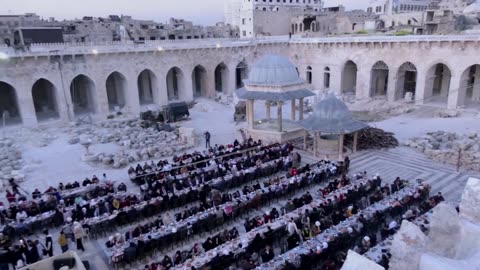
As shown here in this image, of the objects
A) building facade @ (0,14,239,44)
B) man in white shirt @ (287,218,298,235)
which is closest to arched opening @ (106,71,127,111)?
building facade @ (0,14,239,44)

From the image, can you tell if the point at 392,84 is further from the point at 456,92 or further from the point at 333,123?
the point at 333,123

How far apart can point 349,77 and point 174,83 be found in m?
19.2

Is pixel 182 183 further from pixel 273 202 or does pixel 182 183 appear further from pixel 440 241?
pixel 440 241

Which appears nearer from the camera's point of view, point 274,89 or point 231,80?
point 274,89

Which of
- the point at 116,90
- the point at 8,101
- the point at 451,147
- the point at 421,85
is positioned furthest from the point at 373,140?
the point at 8,101

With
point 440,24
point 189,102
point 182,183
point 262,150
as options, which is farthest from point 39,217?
point 440,24

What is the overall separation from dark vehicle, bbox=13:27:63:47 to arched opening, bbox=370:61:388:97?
1173 inches

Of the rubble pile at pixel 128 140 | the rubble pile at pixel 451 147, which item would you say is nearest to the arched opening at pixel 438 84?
the rubble pile at pixel 451 147

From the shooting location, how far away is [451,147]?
772 inches

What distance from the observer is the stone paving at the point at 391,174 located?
11.7 meters

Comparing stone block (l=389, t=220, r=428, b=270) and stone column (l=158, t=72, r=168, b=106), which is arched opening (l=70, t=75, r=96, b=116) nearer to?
stone column (l=158, t=72, r=168, b=106)

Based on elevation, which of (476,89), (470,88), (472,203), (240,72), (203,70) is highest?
(203,70)

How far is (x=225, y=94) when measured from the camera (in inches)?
1527

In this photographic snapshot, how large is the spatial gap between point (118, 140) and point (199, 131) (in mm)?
5665
